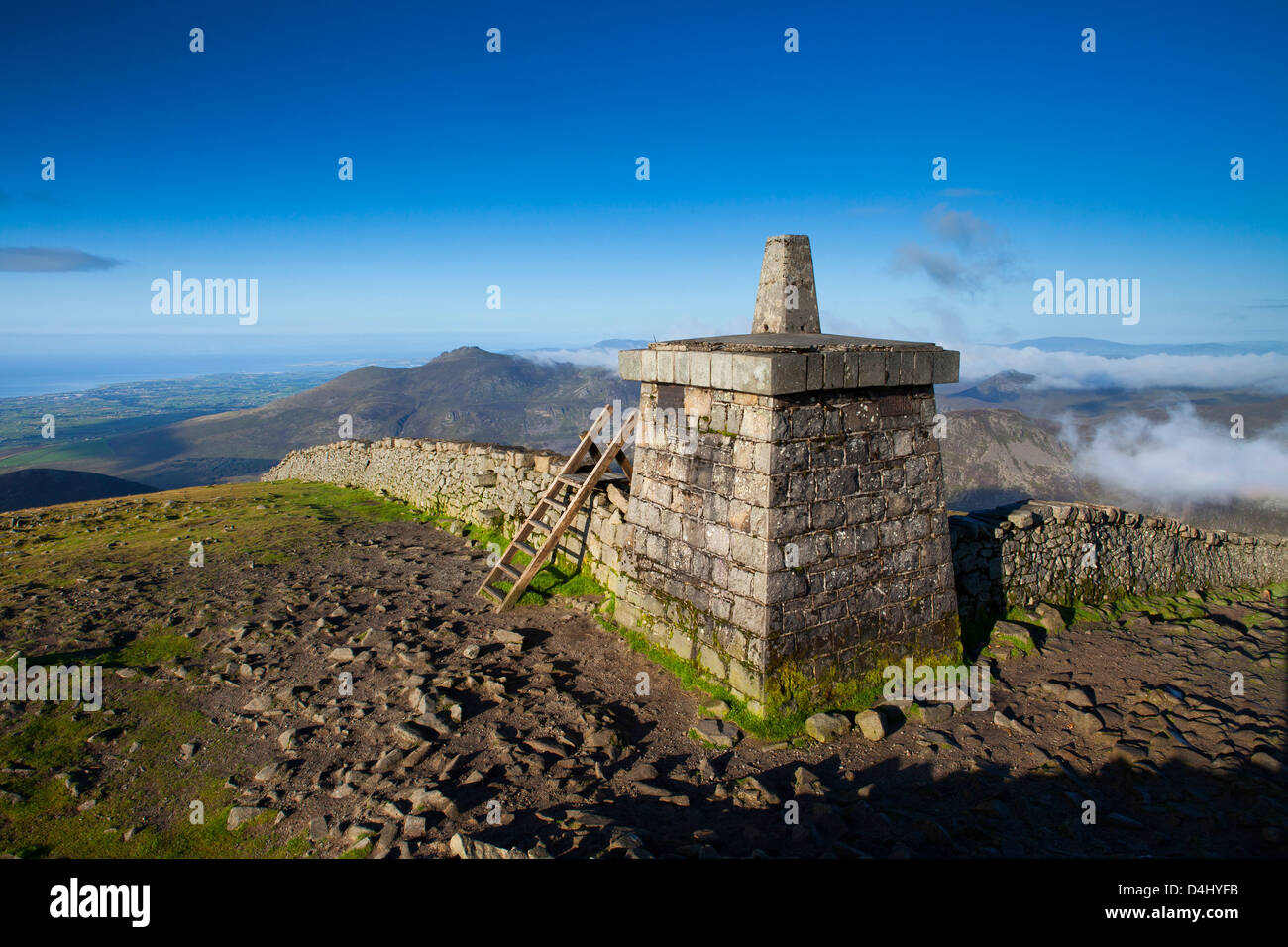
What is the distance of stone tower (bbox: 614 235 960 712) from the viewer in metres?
6.48

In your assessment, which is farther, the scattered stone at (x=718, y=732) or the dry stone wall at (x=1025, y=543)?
the dry stone wall at (x=1025, y=543)

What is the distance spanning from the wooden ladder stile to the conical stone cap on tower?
88.0 inches

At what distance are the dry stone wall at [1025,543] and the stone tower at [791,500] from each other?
34 cm

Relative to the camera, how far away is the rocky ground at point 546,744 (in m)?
4.87

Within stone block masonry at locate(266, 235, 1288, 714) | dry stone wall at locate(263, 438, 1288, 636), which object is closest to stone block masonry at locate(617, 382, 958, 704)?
stone block masonry at locate(266, 235, 1288, 714)

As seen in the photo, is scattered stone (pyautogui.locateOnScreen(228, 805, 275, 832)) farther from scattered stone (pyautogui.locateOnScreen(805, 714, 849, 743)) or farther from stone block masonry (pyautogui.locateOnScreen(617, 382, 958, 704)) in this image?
scattered stone (pyautogui.locateOnScreen(805, 714, 849, 743))

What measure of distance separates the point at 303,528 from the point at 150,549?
2.59 m

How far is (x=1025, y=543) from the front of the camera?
9.84 metres

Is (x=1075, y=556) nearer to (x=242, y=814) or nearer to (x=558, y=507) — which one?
(x=558, y=507)

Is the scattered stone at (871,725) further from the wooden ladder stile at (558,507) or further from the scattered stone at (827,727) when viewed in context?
the wooden ladder stile at (558,507)

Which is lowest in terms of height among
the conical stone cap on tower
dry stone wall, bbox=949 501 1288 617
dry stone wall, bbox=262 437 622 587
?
dry stone wall, bbox=949 501 1288 617

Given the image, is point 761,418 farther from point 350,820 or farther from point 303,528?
point 303,528

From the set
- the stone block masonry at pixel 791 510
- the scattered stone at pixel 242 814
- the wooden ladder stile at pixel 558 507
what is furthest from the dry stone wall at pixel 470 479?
the scattered stone at pixel 242 814
